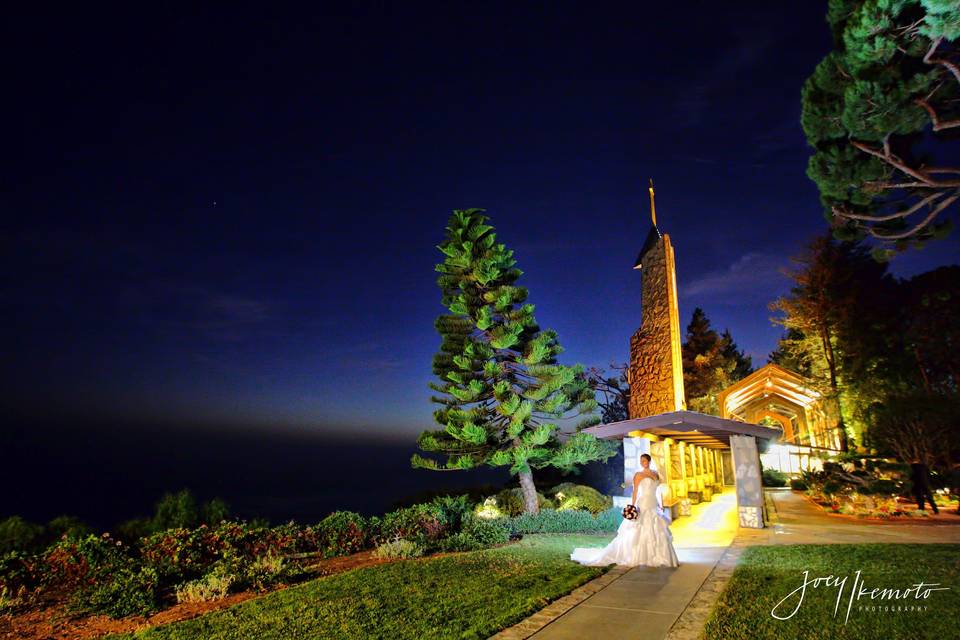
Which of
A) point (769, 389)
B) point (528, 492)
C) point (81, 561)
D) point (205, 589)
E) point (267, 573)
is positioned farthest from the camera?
point (769, 389)

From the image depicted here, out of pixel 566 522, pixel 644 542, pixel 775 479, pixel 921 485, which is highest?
pixel 775 479

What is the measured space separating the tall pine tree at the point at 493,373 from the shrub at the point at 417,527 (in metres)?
2.93

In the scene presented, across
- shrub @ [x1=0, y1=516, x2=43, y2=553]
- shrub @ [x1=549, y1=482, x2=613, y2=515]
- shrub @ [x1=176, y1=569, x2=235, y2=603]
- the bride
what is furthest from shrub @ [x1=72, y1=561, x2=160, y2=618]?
shrub @ [x1=549, y1=482, x2=613, y2=515]

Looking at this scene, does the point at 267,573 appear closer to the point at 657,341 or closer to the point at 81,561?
the point at 81,561

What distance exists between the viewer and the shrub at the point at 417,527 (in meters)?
9.47

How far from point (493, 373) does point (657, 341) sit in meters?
5.36

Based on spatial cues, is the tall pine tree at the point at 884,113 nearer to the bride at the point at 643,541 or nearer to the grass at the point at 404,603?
the bride at the point at 643,541

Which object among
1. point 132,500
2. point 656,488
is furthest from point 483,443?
point 132,500

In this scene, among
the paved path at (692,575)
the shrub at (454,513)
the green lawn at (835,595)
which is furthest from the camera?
the shrub at (454,513)

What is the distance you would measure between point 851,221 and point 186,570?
12480 mm

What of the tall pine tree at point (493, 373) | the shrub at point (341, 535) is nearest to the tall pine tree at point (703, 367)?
the tall pine tree at point (493, 373)

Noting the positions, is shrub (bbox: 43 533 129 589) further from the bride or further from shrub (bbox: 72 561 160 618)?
the bride

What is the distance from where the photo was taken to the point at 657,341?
15.6m

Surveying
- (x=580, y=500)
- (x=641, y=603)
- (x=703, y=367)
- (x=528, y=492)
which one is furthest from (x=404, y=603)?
(x=703, y=367)
